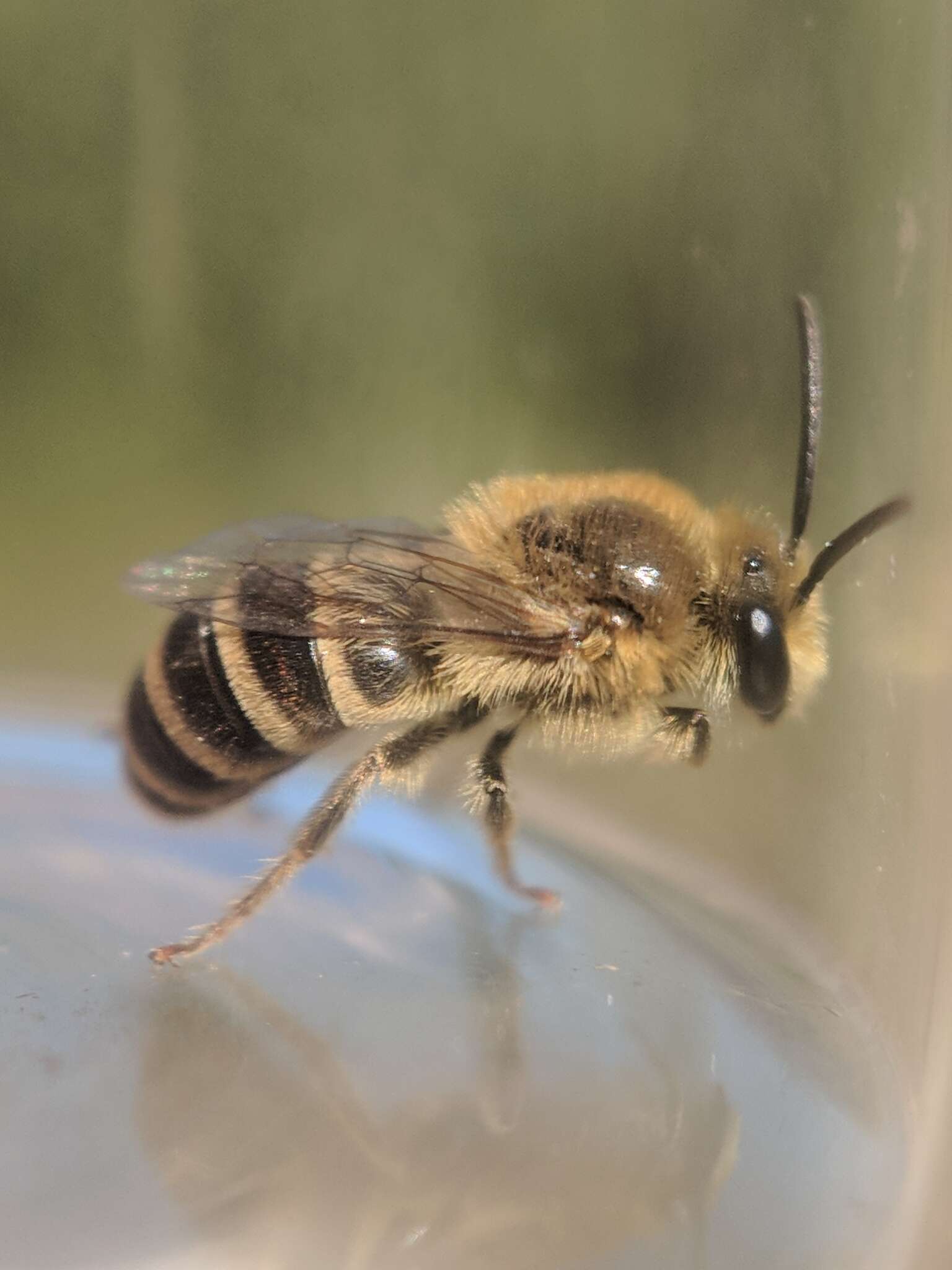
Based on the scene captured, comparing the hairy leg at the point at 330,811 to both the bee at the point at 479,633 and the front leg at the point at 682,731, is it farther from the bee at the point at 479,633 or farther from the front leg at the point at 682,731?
the front leg at the point at 682,731

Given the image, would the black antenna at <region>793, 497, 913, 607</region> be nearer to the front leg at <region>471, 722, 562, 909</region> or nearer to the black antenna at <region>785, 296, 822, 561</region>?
the black antenna at <region>785, 296, 822, 561</region>

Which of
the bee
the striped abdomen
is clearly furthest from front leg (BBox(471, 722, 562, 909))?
the striped abdomen

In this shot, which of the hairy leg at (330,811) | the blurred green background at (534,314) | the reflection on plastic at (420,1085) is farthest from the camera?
the hairy leg at (330,811)

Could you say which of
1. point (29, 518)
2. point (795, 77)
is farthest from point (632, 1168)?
point (29, 518)

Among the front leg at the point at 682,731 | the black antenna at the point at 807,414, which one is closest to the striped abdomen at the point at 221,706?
the front leg at the point at 682,731

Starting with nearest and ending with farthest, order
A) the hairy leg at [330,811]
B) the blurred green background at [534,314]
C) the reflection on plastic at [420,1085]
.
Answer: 1. the reflection on plastic at [420,1085]
2. the blurred green background at [534,314]
3. the hairy leg at [330,811]

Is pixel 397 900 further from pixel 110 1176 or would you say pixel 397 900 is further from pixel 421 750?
pixel 110 1176

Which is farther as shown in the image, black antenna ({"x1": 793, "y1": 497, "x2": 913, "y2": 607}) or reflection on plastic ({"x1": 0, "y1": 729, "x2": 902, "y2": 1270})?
black antenna ({"x1": 793, "y1": 497, "x2": 913, "y2": 607})
